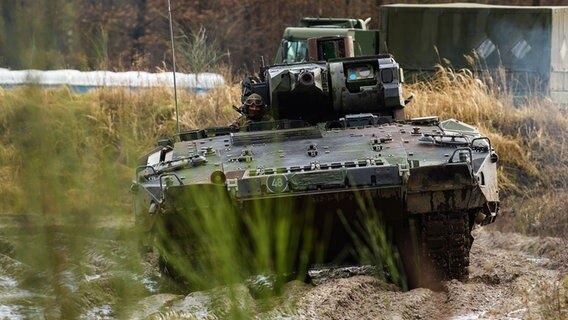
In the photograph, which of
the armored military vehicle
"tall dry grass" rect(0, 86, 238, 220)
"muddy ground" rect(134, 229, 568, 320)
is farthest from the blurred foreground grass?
"muddy ground" rect(134, 229, 568, 320)

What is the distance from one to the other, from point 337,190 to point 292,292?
88cm

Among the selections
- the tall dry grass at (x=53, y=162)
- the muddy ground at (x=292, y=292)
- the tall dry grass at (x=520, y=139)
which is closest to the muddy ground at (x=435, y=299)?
the muddy ground at (x=292, y=292)

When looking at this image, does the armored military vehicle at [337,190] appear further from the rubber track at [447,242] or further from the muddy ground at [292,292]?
the muddy ground at [292,292]

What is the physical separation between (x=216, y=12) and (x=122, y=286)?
864 inches

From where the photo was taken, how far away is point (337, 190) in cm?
637

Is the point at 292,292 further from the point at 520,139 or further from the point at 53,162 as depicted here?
the point at 520,139

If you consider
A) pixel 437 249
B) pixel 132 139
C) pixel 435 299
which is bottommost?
pixel 435 299

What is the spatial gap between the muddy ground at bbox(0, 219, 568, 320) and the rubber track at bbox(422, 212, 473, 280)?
15 centimetres

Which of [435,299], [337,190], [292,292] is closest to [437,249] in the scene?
[435,299]

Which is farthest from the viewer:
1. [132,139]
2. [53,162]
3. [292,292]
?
[292,292]

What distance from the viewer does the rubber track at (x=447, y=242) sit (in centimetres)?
665

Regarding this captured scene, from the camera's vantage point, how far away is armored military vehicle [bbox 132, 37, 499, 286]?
629 cm

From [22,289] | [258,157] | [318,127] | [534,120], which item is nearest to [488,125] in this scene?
[534,120]

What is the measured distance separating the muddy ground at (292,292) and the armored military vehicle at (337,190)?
0.82ft
